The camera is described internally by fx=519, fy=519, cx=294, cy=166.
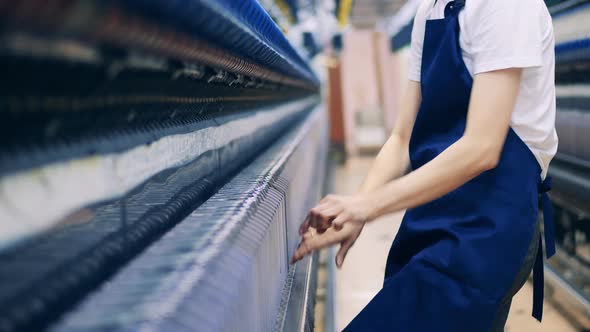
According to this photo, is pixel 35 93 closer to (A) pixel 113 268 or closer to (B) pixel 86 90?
(B) pixel 86 90

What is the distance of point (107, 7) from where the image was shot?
39 centimetres

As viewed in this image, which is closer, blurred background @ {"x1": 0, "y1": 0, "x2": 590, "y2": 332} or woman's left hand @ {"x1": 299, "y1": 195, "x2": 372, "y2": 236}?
blurred background @ {"x1": 0, "y1": 0, "x2": 590, "y2": 332}

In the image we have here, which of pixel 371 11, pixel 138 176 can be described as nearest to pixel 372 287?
pixel 138 176

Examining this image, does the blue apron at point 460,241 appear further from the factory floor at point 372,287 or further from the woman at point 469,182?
the factory floor at point 372,287

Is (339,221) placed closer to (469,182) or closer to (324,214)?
(324,214)

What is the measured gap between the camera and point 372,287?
232 centimetres

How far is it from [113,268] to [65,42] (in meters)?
0.28

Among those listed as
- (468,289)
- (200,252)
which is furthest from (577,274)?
(200,252)

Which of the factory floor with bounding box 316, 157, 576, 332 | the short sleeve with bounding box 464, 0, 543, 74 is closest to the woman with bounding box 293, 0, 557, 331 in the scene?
the short sleeve with bounding box 464, 0, 543, 74

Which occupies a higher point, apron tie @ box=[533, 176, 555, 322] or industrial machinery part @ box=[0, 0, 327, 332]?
industrial machinery part @ box=[0, 0, 327, 332]

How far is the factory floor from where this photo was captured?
6.14 ft

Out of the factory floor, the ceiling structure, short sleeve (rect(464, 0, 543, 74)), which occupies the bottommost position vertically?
the factory floor

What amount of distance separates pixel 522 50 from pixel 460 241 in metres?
0.32

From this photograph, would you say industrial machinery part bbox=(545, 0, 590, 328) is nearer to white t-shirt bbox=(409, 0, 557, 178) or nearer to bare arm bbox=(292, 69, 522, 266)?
white t-shirt bbox=(409, 0, 557, 178)
